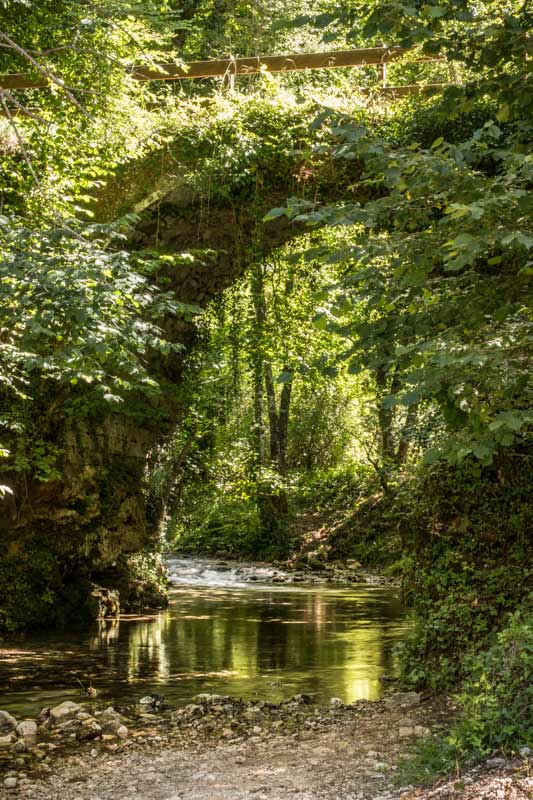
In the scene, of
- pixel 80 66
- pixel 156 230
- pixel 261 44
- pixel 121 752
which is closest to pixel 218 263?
pixel 156 230

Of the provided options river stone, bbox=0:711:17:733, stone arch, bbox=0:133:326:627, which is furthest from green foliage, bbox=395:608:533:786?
stone arch, bbox=0:133:326:627

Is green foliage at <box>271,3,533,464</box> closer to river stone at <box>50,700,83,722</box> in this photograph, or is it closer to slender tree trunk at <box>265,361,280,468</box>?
river stone at <box>50,700,83,722</box>

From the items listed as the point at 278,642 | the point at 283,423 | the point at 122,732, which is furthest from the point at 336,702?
the point at 283,423

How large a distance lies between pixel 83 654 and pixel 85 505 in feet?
9.55

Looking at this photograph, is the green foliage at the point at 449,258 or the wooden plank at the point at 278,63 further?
the wooden plank at the point at 278,63

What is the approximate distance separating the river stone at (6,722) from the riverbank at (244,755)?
0.72 feet

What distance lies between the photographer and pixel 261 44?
16.0 m

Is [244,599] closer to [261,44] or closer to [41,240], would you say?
[41,240]

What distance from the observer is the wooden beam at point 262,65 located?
34.4 ft

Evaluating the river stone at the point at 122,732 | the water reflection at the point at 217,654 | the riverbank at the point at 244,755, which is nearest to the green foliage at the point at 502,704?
the riverbank at the point at 244,755

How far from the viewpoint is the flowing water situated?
770cm

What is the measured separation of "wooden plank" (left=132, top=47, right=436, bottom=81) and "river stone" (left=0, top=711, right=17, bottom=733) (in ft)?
25.8

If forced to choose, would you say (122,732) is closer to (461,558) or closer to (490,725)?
(490,725)

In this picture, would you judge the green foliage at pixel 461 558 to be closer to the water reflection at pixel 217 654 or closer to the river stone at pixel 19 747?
the water reflection at pixel 217 654
